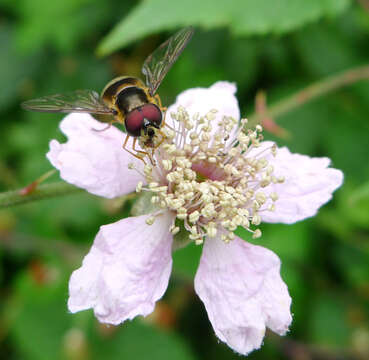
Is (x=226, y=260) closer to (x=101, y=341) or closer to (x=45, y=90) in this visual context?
(x=101, y=341)

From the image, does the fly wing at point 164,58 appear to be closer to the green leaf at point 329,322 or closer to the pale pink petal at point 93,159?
the pale pink petal at point 93,159

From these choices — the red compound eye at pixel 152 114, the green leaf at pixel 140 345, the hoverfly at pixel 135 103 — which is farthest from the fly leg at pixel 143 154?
the green leaf at pixel 140 345

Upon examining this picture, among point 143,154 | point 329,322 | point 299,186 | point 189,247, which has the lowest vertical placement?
point 329,322

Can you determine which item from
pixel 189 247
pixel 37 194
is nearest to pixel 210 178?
pixel 37 194

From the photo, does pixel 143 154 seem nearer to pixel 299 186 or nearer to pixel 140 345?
pixel 299 186

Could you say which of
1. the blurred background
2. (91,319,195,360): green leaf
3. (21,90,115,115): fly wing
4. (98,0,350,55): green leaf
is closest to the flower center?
(21,90,115,115): fly wing

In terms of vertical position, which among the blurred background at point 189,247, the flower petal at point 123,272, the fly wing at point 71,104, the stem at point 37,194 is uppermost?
the fly wing at point 71,104

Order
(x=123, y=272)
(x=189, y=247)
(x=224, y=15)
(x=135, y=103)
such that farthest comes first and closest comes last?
(x=189, y=247), (x=224, y=15), (x=135, y=103), (x=123, y=272)
